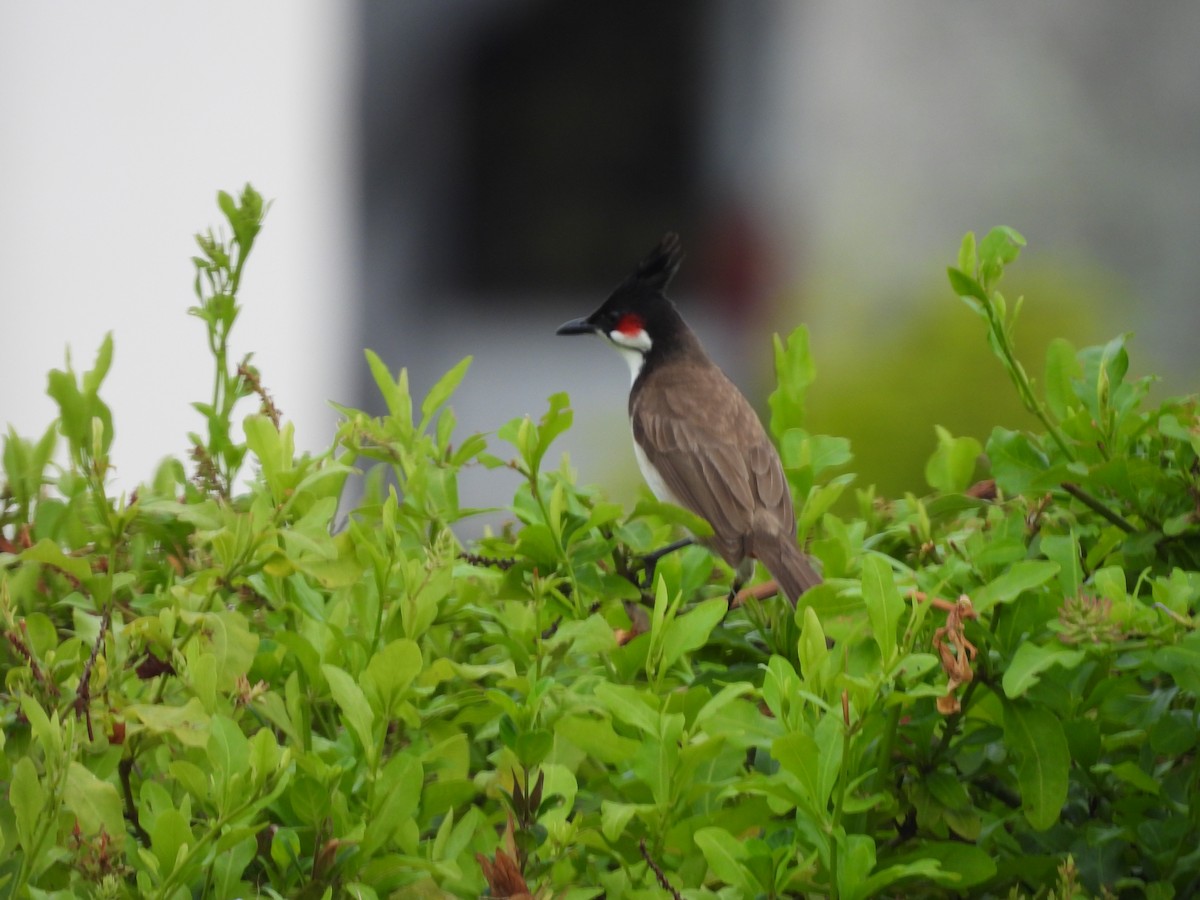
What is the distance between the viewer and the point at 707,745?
1.09 meters

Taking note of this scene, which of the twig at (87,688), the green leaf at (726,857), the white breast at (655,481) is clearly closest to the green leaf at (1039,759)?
the green leaf at (726,857)

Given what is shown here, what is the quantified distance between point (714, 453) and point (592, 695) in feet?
6.76

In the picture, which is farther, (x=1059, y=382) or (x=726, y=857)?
(x=1059, y=382)

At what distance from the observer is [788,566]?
6.84 ft

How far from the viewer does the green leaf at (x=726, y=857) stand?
1062mm

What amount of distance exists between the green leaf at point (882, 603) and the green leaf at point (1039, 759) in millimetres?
129

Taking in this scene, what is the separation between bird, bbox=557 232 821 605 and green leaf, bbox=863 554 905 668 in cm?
112

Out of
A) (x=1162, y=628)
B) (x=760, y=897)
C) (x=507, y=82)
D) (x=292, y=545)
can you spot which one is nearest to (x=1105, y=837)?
(x=1162, y=628)

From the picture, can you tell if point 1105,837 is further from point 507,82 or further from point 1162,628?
point 507,82

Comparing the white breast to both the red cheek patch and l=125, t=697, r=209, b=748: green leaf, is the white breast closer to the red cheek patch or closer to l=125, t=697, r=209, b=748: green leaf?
the red cheek patch

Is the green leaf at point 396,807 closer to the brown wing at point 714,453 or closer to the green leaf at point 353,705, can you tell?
the green leaf at point 353,705

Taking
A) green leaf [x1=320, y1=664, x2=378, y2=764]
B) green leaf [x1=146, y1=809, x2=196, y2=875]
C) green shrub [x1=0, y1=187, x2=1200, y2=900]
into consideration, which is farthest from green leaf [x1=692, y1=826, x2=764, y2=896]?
green leaf [x1=146, y1=809, x2=196, y2=875]

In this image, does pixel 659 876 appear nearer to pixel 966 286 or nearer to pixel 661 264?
pixel 966 286

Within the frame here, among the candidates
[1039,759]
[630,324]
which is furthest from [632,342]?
[1039,759]
